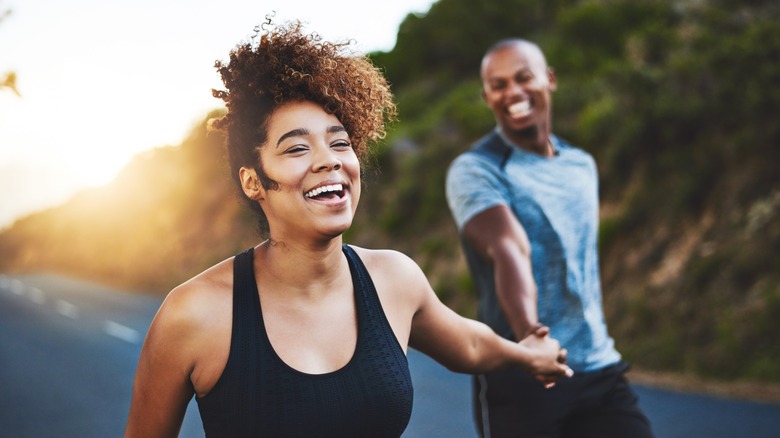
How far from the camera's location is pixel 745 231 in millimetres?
10766

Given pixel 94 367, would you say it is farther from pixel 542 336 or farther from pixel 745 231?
pixel 542 336

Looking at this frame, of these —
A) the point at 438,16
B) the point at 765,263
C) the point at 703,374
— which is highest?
the point at 438,16

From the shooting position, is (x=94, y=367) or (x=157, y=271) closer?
(x=94, y=367)

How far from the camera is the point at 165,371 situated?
7.79 feet

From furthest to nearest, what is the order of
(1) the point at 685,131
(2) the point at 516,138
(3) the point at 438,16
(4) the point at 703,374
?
(3) the point at 438,16 < (1) the point at 685,131 < (4) the point at 703,374 < (2) the point at 516,138

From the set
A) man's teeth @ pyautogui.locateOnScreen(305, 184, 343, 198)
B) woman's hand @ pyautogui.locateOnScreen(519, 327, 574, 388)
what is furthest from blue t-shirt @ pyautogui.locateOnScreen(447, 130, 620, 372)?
man's teeth @ pyautogui.locateOnScreen(305, 184, 343, 198)

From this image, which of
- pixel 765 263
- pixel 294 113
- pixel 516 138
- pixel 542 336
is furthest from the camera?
pixel 765 263

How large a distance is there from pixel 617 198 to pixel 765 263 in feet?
11.9

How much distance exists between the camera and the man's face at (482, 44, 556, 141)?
13.8ft

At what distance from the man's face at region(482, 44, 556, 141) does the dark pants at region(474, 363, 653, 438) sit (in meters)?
1.17

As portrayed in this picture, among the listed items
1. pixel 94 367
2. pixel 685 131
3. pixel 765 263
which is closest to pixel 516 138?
pixel 765 263

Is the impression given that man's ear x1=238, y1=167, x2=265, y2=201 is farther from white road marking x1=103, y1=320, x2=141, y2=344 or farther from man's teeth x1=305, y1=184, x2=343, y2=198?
white road marking x1=103, y1=320, x2=141, y2=344

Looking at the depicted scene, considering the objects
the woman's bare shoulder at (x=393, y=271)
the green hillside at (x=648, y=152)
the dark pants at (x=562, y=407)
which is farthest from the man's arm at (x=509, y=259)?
the woman's bare shoulder at (x=393, y=271)

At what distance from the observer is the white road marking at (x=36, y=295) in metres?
24.5
